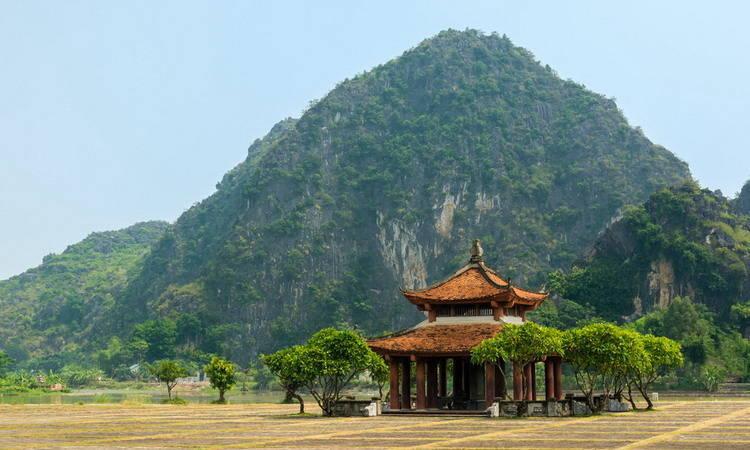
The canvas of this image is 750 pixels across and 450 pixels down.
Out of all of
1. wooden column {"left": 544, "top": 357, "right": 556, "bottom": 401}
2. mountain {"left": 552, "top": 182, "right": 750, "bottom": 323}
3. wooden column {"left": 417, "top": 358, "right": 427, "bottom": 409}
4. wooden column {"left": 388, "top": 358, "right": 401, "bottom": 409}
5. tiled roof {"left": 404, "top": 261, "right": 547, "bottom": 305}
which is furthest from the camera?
mountain {"left": 552, "top": 182, "right": 750, "bottom": 323}

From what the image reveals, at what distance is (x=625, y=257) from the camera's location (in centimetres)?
17812

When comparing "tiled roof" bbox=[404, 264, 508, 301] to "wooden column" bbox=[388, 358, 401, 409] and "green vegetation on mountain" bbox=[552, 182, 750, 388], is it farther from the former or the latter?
"green vegetation on mountain" bbox=[552, 182, 750, 388]

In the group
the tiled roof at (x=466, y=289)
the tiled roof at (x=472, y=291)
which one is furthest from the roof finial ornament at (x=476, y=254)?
the tiled roof at (x=466, y=289)

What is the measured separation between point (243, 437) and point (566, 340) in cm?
2380

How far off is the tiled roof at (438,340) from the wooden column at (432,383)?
173 centimetres

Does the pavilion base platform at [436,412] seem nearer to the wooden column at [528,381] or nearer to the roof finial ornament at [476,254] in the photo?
the wooden column at [528,381]

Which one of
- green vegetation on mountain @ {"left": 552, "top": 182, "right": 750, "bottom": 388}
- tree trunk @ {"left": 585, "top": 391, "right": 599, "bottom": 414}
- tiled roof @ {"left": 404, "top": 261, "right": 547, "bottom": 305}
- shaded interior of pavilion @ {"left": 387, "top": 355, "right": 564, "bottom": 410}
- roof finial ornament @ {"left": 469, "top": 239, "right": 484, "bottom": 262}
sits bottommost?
tree trunk @ {"left": 585, "top": 391, "right": 599, "bottom": 414}

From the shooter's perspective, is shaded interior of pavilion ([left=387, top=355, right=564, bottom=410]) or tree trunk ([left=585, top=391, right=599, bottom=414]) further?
shaded interior of pavilion ([left=387, top=355, right=564, bottom=410])

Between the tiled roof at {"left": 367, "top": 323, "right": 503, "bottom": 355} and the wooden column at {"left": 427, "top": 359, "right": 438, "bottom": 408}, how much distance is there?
1.73 meters

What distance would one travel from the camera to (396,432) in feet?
124

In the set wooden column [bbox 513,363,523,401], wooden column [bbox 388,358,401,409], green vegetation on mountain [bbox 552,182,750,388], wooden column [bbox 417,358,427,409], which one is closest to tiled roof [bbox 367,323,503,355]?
wooden column [bbox 417,358,427,409]

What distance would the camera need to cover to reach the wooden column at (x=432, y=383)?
56281 mm

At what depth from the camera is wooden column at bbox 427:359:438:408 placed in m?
56.3

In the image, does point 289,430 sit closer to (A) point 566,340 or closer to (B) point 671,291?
(A) point 566,340
